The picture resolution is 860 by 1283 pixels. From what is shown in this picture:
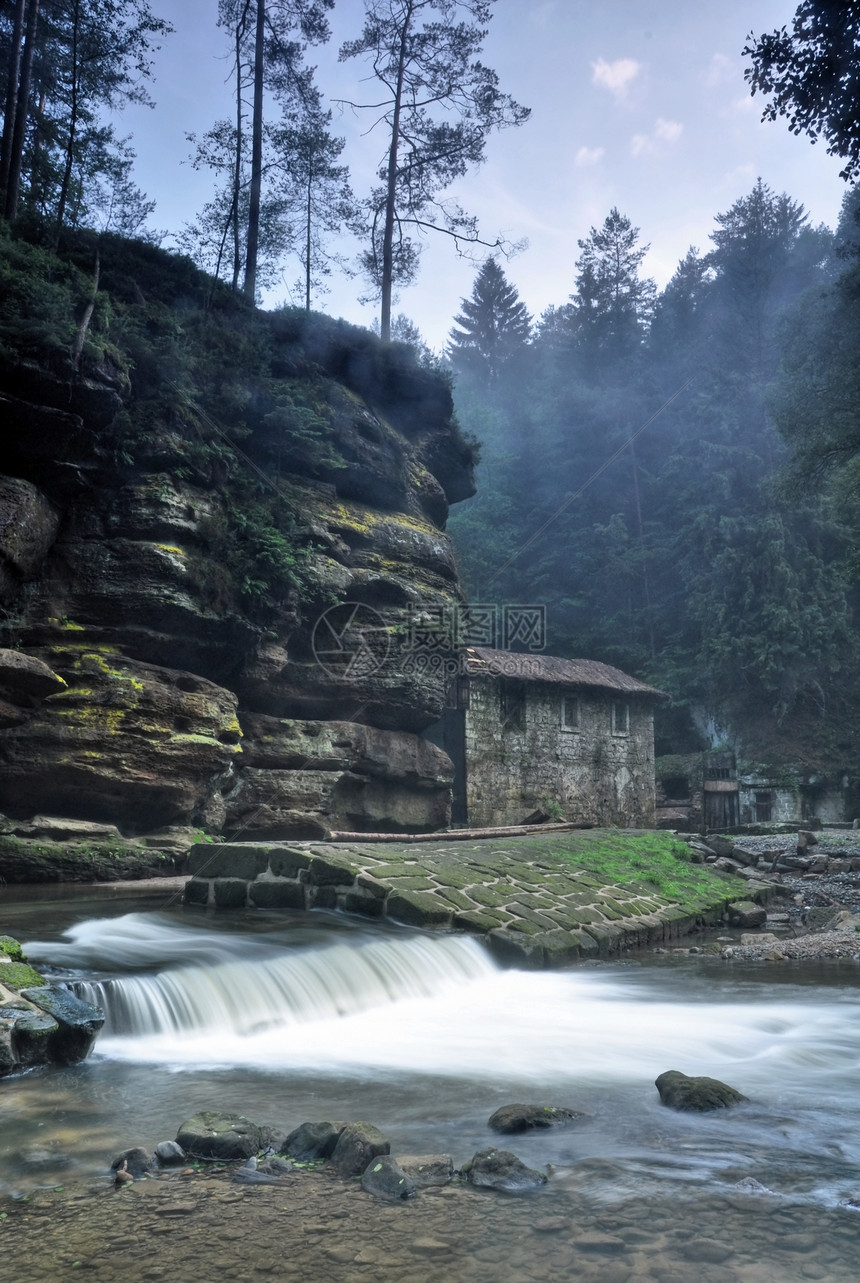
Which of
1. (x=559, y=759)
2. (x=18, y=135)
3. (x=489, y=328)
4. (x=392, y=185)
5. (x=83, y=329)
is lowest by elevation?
(x=559, y=759)

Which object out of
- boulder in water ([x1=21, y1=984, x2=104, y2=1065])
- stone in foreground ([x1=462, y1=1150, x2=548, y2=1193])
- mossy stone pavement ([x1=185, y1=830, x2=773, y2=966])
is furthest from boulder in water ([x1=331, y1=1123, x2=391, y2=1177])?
mossy stone pavement ([x1=185, y1=830, x2=773, y2=966])

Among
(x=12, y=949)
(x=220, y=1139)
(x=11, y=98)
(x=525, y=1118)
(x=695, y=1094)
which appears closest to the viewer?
(x=220, y=1139)

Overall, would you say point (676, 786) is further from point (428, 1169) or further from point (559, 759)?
point (428, 1169)

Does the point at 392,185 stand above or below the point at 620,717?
above

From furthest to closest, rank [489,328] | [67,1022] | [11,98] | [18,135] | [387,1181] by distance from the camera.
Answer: [489,328]
[11,98]
[18,135]
[67,1022]
[387,1181]

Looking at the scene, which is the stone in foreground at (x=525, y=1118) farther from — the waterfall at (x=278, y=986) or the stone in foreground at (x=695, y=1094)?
the waterfall at (x=278, y=986)

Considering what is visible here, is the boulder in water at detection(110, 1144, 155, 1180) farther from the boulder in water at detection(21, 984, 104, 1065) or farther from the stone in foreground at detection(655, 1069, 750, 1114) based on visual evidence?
the stone in foreground at detection(655, 1069, 750, 1114)

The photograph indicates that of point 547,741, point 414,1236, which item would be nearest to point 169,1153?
point 414,1236

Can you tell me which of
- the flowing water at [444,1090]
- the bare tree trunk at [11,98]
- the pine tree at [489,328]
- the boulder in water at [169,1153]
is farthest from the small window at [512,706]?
the pine tree at [489,328]

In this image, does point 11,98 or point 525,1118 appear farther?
point 11,98

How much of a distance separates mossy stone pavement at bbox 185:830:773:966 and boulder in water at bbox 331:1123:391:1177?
488cm

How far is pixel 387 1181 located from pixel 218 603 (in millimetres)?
12448

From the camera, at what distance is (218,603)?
588 inches

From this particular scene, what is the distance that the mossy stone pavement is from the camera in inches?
340
